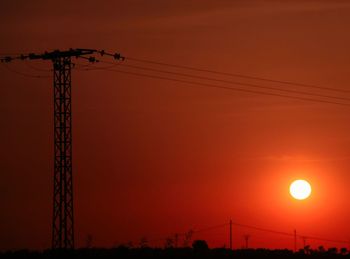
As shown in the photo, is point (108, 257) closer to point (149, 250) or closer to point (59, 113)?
point (149, 250)

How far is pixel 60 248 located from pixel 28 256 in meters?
7.87

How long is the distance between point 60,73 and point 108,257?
2351cm

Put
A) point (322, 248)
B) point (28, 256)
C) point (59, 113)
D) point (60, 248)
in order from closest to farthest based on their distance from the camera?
point (28, 256) < point (60, 248) < point (59, 113) < point (322, 248)

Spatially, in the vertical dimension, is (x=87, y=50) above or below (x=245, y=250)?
above

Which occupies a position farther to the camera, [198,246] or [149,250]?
[198,246]

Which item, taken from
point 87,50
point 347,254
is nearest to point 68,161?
point 87,50

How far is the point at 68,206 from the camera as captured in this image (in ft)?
366

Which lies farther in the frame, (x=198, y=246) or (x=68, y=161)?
(x=198, y=246)

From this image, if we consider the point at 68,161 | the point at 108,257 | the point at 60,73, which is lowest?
the point at 108,257

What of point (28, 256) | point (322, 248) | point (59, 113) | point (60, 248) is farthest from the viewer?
point (322, 248)

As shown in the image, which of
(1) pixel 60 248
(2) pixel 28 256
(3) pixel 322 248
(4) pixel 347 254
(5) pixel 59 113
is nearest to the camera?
(2) pixel 28 256

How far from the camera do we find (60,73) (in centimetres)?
11544

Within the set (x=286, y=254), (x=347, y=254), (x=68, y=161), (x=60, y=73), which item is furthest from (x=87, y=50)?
(x=347, y=254)

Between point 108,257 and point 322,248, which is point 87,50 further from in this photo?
point 322,248
